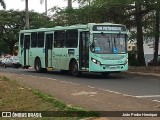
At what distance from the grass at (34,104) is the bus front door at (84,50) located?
29.1 feet

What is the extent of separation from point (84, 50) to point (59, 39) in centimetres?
300

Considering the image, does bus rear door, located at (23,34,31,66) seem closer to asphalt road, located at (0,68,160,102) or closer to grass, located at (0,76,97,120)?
asphalt road, located at (0,68,160,102)

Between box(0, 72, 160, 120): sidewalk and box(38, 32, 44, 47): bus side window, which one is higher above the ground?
box(38, 32, 44, 47): bus side window

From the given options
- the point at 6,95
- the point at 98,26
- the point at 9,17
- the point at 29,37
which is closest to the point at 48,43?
the point at 29,37

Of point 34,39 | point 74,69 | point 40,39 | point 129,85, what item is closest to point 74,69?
point 74,69

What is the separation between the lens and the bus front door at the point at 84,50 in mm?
22750

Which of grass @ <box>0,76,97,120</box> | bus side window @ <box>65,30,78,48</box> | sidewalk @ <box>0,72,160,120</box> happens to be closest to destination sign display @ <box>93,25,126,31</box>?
bus side window @ <box>65,30,78,48</box>

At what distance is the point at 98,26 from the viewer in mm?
22500

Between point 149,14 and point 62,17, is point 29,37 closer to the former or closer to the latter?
point 62,17

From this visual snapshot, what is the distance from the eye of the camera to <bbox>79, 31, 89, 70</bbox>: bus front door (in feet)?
74.6

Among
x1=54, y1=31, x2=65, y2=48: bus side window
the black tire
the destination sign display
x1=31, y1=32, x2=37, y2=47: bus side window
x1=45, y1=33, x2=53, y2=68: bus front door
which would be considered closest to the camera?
the destination sign display

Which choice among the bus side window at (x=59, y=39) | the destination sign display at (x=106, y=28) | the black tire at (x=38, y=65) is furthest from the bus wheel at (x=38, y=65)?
the destination sign display at (x=106, y=28)

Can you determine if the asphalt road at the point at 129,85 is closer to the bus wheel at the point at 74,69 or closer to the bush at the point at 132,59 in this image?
the bus wheel at the point at 74,69

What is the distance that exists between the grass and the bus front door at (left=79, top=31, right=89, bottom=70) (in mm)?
8882
